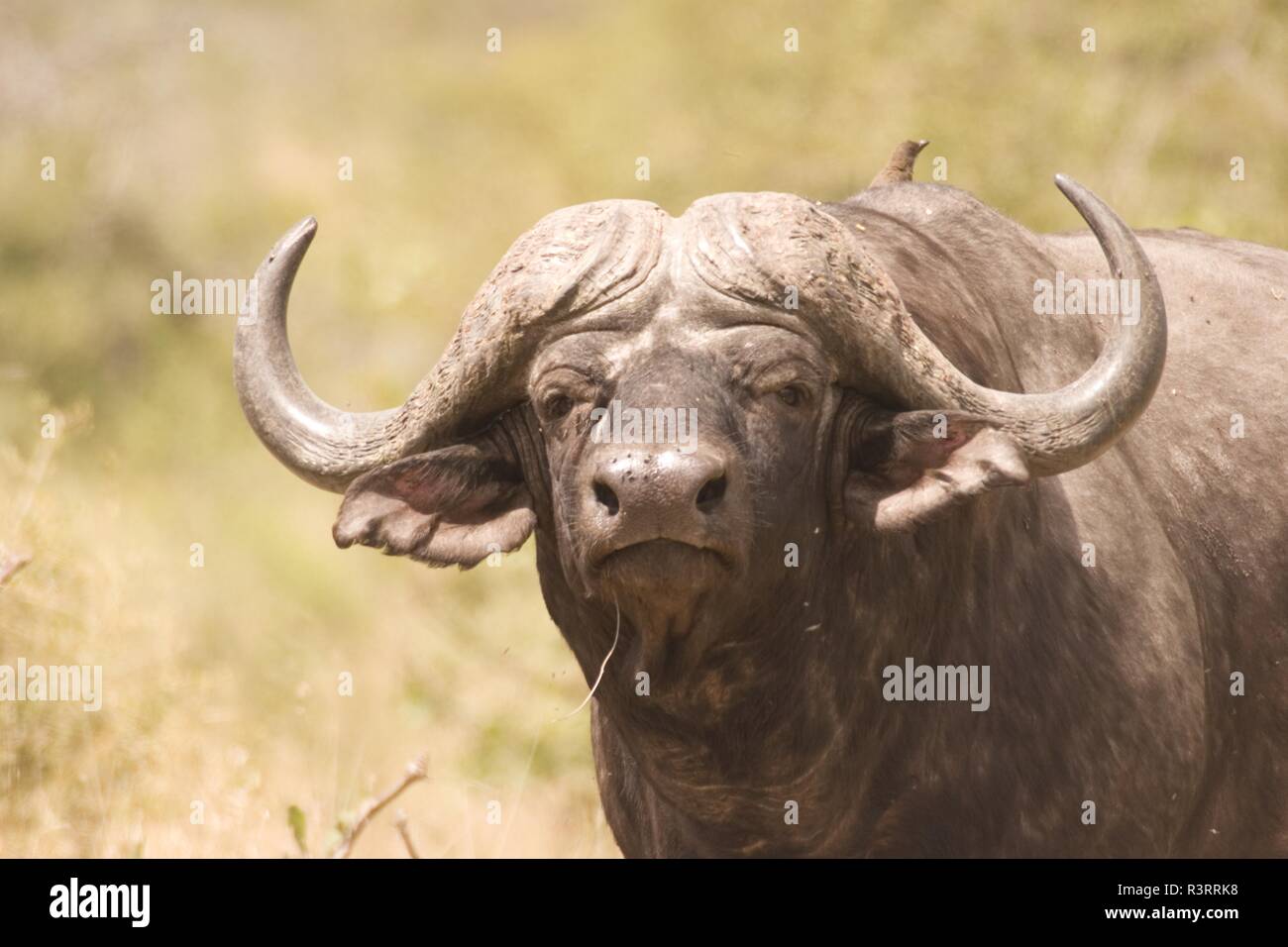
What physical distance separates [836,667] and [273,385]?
1611mm

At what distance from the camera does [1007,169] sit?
1498 centimetres

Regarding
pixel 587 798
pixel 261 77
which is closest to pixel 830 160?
pixel 587 798

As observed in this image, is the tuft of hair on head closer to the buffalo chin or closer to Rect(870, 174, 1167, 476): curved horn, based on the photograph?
Rect(870, 174, 1167, 476): curved horn

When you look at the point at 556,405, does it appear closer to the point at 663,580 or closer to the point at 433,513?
the point at 433,513

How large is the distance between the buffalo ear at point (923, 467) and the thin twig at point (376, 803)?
62.7 inches

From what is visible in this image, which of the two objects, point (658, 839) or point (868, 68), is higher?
Result: point (868, 68)

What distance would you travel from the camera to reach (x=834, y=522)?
5008 mm

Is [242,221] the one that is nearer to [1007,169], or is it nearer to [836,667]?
[1007,169]

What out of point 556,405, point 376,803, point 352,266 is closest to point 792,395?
point 556,405

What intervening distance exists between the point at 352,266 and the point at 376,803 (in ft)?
45.5

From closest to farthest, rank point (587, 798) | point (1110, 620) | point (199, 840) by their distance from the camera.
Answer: point (1110, 620) < point (199, 840) < point (587, 798)

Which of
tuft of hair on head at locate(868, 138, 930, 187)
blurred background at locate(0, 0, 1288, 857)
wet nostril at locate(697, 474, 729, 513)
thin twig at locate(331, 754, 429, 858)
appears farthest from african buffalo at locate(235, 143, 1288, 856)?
blurred background at locate(0, 0, 1288, 857)

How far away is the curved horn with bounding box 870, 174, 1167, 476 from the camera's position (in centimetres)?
480
